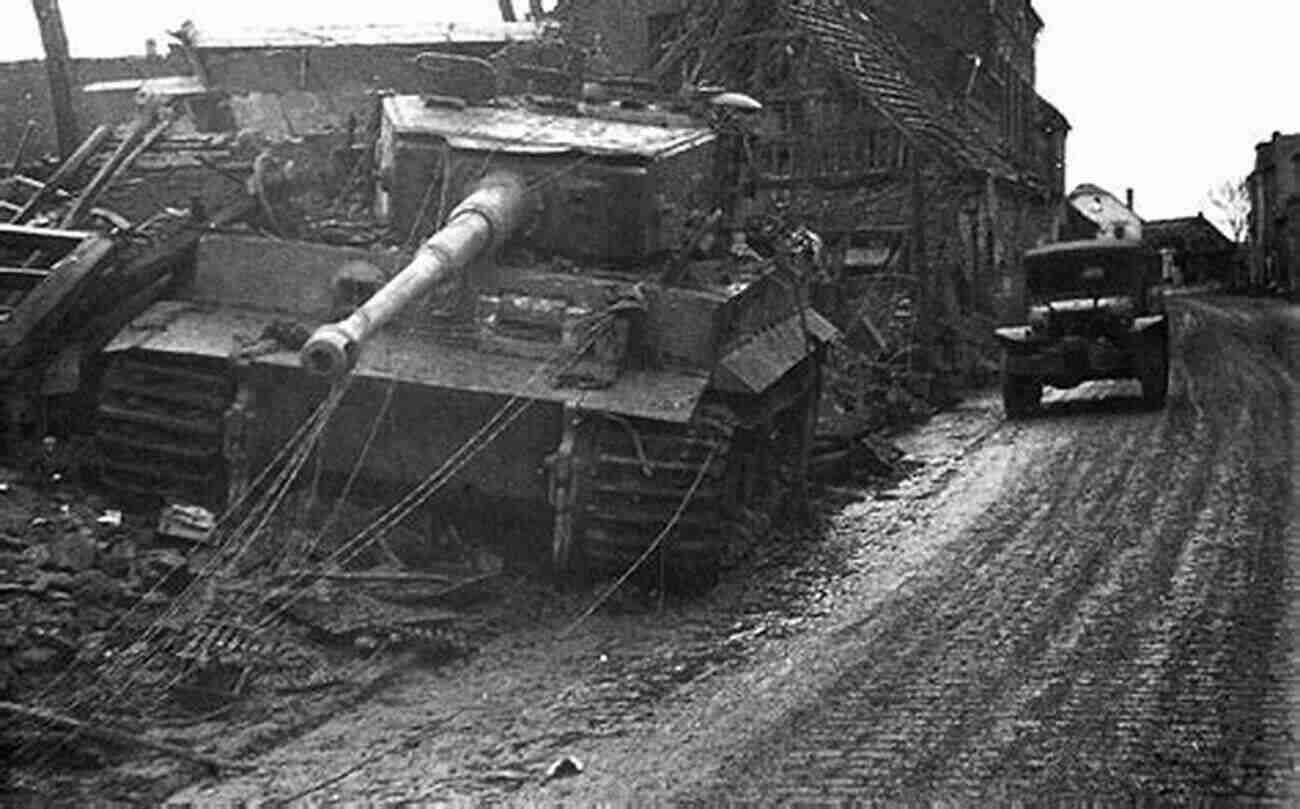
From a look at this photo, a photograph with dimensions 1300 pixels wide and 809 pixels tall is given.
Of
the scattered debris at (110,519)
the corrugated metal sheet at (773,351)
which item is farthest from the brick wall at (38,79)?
the scattered debris at (110,519)

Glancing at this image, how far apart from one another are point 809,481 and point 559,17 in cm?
1844

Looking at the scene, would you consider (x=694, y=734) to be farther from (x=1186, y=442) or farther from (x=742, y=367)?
(x=1186, y=442)

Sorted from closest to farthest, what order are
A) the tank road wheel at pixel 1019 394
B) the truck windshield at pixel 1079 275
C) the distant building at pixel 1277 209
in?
the tank road wheel at pixel 1019 394
the truck windshield at pixel 1079 275
the distant building at pixel 1277 209

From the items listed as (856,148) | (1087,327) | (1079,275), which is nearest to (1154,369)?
(1087,327)

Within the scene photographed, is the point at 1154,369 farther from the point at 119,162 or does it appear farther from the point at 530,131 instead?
the point at 119,162

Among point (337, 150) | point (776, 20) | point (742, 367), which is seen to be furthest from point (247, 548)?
point (776, 20)

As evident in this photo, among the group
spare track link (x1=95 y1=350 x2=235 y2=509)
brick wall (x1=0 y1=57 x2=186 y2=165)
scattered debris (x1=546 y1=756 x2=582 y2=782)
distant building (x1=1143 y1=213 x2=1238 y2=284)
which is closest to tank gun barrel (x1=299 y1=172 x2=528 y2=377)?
spare track link (x1=95 y1=350 x2=235 y2=509)

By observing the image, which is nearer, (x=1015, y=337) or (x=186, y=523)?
(x=186, y=523)

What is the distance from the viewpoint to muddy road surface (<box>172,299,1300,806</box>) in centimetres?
723

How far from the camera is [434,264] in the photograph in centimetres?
1030

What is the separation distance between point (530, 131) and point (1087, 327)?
392 inches

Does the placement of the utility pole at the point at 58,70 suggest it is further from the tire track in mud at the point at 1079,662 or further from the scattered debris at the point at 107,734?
the scattered debris at the point at 107,734

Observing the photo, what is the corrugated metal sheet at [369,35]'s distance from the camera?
25.8 metres

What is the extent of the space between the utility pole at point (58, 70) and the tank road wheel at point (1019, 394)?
515 inches
